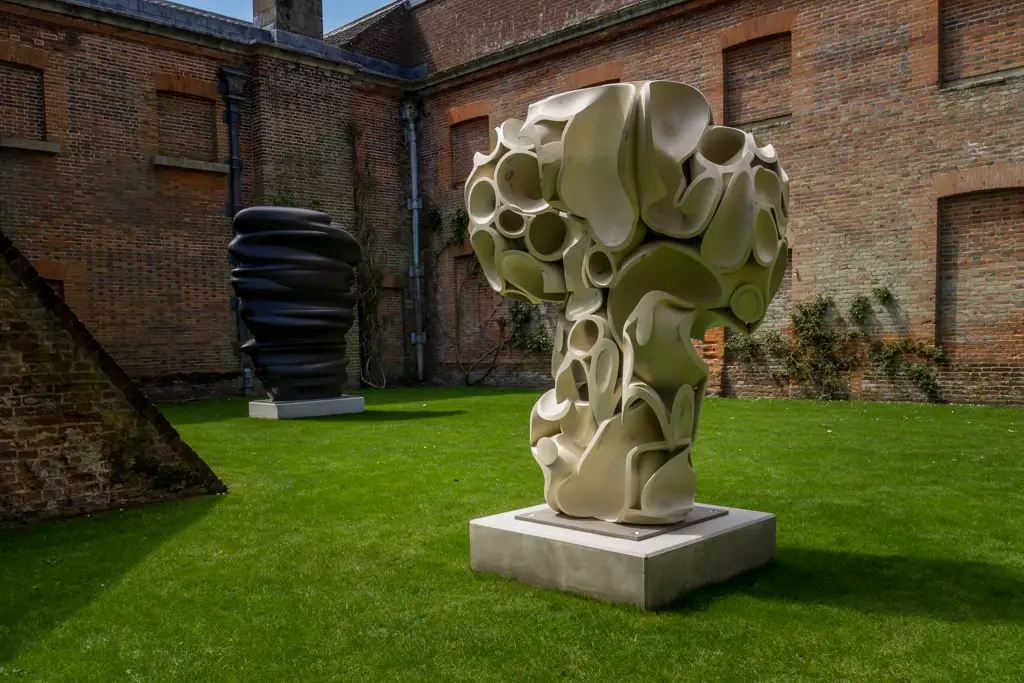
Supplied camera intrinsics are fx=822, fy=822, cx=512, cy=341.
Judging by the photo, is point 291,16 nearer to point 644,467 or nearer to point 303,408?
point 303,408

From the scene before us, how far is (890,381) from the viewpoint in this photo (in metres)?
11.7

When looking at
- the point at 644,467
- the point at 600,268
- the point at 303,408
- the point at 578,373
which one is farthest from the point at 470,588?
the point at 303,408

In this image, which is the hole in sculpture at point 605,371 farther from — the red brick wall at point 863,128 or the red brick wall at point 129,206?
the red brick wall at point 129,206

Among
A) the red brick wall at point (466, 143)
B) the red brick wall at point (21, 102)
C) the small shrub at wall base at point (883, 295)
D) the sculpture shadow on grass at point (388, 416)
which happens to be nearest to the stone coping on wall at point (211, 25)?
the red brick wall at point (21, 102)

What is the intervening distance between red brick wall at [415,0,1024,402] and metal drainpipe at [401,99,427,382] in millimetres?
6321

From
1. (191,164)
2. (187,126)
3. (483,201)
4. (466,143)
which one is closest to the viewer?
(483,201)

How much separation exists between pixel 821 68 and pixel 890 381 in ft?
15.4

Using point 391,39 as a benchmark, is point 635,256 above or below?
below

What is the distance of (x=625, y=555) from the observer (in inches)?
131

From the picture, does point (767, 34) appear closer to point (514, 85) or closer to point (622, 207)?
point (514, 85)

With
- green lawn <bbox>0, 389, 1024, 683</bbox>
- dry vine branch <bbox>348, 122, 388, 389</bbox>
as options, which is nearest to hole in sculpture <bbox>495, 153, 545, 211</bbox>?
green lawn <bbox>0, 389, 1024, 683</bbox>

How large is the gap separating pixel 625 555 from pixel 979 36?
10.7 meters

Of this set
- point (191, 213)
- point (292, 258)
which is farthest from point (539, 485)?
point (191, 213)

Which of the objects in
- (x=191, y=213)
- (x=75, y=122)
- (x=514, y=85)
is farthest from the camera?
(x=514, y=85)
